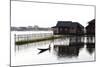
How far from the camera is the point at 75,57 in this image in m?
2.35

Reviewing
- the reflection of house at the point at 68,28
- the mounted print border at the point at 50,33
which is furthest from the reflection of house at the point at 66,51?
the reflection of house at the point at 68,28

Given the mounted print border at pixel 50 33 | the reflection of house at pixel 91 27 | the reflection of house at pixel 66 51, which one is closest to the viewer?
the mounted print border at pixel 50 33

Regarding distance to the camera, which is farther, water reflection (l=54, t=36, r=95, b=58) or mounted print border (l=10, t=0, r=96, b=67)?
water reflection (l=54, t=36, r=95, b=58)

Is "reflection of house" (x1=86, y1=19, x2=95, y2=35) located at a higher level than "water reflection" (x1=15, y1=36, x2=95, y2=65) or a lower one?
higher

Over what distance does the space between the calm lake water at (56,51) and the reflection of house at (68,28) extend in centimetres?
7

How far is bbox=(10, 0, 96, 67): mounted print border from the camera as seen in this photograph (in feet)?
6.93

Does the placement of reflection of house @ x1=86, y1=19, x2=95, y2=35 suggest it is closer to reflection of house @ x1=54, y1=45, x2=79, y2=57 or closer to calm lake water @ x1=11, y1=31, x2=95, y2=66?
calm lake water @ x1=11, y1=31, x2=95, y2=66

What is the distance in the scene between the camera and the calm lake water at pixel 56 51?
83.8 inches

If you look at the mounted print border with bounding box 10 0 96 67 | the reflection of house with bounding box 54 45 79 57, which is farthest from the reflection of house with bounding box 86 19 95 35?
the reflection of house with bounding box 54 45 79 57

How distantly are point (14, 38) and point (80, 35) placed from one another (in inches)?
30.8

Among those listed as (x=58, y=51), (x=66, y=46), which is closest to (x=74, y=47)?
(x=66, y=46)

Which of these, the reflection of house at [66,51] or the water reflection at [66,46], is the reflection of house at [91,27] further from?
the reflection of house at [66,51]

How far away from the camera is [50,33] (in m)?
2.25
